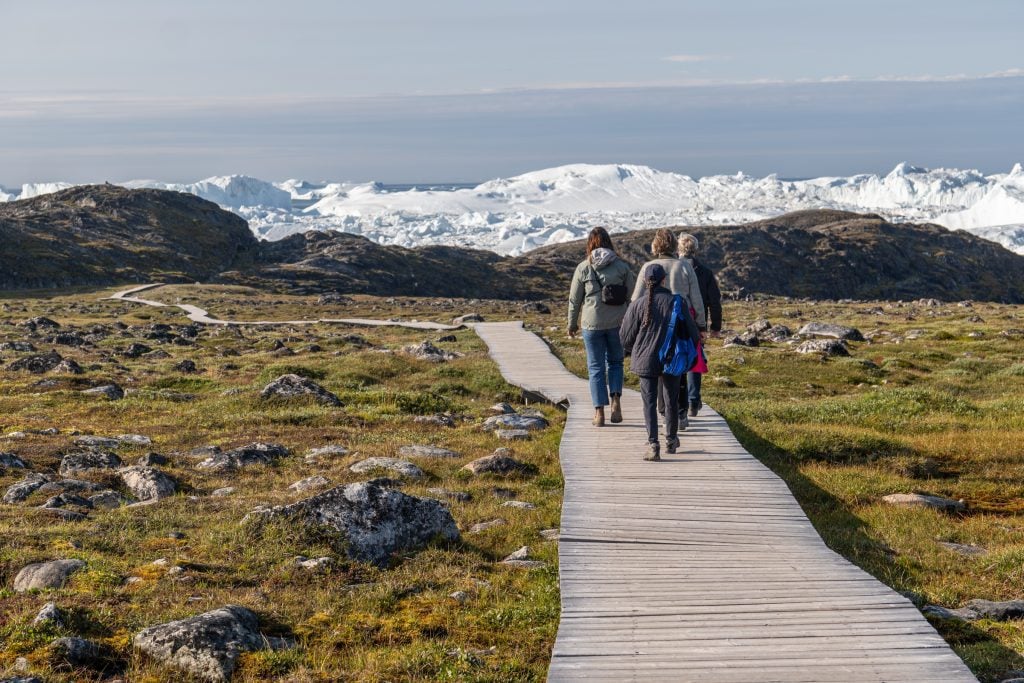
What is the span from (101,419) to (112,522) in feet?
36.2

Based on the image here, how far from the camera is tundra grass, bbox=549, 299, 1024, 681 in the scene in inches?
454

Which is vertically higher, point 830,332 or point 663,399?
point 663,399

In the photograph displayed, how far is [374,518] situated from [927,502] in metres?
9.41

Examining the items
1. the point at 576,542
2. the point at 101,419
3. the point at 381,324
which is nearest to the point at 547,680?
the point at 576,542

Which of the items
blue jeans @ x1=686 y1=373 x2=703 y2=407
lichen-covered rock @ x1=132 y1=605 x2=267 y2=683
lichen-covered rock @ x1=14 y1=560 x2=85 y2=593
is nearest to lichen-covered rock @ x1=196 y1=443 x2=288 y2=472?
lichen-covered rock @ x1=14 y1=560 x2=85 y2=593

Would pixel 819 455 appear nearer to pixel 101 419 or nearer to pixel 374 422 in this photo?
pixel 374 422

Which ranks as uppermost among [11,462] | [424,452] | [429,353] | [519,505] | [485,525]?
[11,462]

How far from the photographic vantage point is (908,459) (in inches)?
713

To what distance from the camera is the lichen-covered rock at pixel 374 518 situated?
11.8 meters

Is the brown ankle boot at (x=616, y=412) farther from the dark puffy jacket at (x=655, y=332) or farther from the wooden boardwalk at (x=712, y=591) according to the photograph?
the dark puffy jacket at (x=655, y=332)

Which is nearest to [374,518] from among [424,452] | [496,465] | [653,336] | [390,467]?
[390,467]

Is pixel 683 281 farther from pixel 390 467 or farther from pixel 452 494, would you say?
pixel 390 467

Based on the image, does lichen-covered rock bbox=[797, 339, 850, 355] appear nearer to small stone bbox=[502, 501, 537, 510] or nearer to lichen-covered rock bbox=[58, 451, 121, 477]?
small stone bbox=[502, 501, 537, 510]

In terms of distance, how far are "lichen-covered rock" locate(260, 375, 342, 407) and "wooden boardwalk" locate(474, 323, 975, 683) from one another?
1092cm
